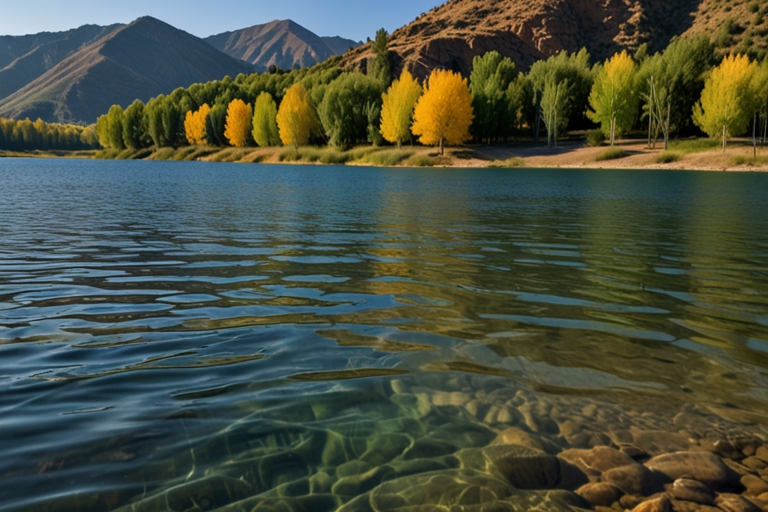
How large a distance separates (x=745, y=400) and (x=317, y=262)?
276 inches

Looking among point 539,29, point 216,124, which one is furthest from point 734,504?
point 539,29

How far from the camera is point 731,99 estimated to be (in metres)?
54.0

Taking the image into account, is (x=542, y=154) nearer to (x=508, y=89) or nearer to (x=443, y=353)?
(x=508, y=89)

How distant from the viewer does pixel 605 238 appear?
42.4 feet

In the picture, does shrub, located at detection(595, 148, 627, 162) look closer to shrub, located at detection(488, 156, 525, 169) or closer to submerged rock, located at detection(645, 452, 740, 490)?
shrub, located at detection(488, 156, 525, 169)

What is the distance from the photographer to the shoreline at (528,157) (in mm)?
53531

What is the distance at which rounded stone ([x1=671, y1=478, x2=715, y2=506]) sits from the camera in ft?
9.69

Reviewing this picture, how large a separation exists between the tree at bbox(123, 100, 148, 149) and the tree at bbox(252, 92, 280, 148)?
33.5m

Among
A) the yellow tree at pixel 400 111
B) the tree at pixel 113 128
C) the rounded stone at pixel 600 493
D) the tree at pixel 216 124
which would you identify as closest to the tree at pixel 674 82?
the yellow tree at pixel 400 111

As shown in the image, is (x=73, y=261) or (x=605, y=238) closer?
(x=73, y=261)

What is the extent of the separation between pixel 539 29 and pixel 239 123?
79262mm

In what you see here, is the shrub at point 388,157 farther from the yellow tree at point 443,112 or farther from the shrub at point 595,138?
the shrub at point 595,138

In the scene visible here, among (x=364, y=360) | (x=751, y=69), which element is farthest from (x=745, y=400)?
(x=751, y=69)

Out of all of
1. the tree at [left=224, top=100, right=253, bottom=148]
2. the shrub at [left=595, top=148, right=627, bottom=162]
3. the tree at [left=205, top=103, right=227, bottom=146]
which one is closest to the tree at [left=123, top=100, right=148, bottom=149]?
the tree at [left=205, top=103, right=227, bottom=146]
